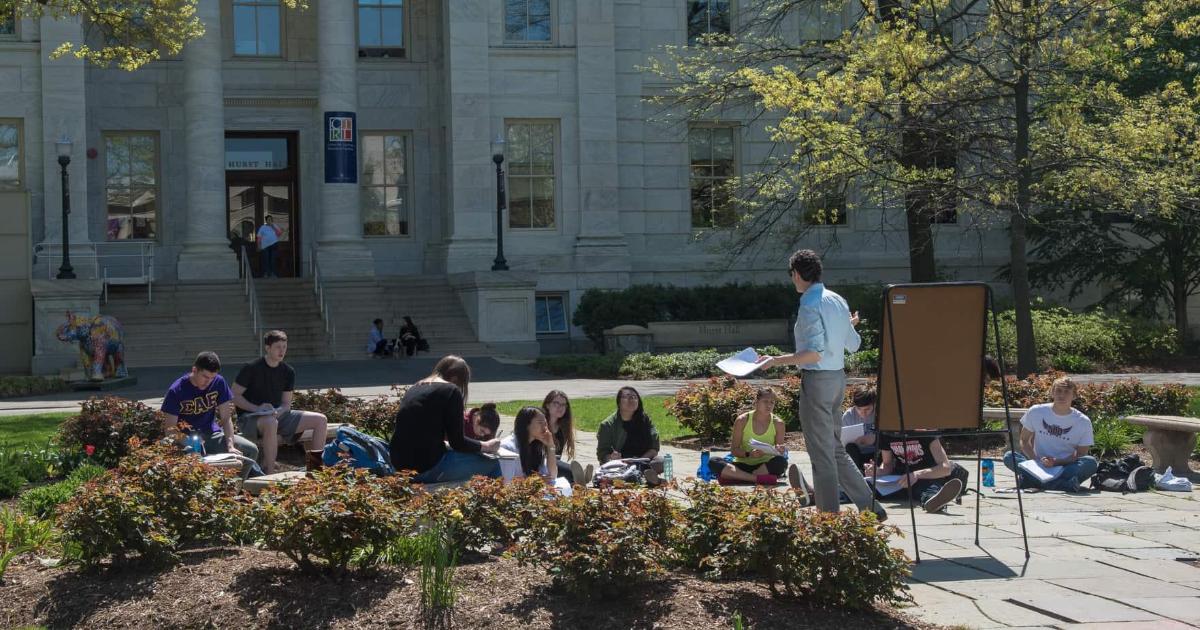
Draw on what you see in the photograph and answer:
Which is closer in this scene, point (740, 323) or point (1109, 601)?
point (1109, 601)

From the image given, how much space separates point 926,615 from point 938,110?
Answer: 1229cm

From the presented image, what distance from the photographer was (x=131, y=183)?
32.8 meters

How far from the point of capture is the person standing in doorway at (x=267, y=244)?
107 ft

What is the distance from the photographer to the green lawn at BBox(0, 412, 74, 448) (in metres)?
14.6

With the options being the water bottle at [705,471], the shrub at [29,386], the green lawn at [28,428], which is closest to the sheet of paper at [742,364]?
the water bottle at [705,471]

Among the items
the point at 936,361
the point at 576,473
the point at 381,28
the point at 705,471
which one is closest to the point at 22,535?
the point at 576,473

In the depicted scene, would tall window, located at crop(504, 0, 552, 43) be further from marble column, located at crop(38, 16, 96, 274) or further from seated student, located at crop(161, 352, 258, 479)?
seated student, located at crop(161, 352, 258, 479)

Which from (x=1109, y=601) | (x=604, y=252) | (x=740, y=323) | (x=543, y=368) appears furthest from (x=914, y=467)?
(x=604, y=252)

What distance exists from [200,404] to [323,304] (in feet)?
61.1

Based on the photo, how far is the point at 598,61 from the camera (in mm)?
32625

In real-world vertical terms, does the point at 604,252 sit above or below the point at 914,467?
above

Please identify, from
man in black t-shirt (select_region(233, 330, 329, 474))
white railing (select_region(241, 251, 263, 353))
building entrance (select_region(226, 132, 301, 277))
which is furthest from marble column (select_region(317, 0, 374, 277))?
man in black t-shirt (select_region(233, 330, 329, 474))

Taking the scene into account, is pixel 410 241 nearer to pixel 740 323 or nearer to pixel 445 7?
pixel 445 7

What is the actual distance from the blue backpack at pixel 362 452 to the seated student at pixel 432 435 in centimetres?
29
